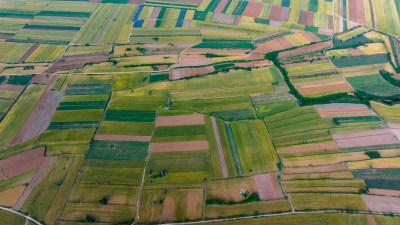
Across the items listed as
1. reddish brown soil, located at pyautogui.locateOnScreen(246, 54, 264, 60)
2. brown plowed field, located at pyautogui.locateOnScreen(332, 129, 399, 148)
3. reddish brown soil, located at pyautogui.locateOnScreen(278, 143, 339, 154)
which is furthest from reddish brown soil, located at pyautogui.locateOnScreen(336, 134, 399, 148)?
reddish brown soil, located at pyautogui.locateOnScreen(246, 54, 264, 60)

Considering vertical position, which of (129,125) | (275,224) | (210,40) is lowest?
(275,224)

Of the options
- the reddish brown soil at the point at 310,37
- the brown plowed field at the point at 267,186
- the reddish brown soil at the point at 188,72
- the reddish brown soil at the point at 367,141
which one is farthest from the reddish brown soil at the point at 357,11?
the brown plowed field at the point at 267,186

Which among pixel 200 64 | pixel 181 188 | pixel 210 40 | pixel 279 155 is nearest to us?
pixel 181 188

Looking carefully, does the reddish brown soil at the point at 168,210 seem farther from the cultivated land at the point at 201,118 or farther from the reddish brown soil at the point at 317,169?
the reddish brown soil at the point at 317,169

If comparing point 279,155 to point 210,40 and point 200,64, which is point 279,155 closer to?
point 200,64

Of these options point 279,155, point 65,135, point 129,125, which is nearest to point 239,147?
point 279,155

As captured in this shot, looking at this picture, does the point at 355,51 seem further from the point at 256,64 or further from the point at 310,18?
the point at 256,64
